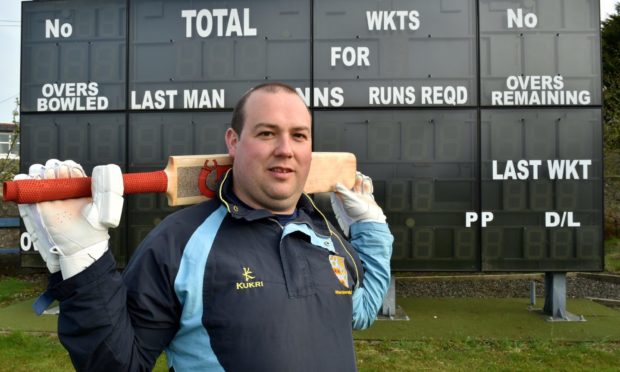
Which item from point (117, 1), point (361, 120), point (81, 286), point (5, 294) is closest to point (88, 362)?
point (81, 286)

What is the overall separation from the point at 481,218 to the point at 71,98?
4.43 m

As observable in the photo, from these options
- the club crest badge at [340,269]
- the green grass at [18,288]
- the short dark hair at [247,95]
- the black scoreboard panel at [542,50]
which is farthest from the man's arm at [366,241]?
the green grass at [18,288]

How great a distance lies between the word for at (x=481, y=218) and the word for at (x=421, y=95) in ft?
3.72

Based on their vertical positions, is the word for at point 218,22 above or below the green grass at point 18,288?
above

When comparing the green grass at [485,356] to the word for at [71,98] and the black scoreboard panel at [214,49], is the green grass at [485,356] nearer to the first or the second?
the black scoreboard panel at [214,49]

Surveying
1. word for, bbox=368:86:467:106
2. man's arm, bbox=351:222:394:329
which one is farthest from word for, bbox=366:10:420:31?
man's arm, bbox=351:222:394:329

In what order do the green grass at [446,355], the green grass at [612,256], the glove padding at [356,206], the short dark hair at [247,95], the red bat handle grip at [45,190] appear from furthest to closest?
the green grass at [612,256] → the green grass at [446,355] → the glove padding at [356,206] → the short dark hair at [247,95] → the red bat handle grip at [45,190]

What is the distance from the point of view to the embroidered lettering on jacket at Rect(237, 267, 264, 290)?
1172 millimetres

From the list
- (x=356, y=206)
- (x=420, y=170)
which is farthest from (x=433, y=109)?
(x=356, y=206)

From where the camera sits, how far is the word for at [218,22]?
194 inches

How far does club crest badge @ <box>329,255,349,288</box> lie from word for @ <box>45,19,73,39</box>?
4826mm

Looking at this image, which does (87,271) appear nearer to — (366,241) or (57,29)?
(366,241)

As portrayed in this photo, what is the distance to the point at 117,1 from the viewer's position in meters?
5.02

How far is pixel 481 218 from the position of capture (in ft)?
15.8
